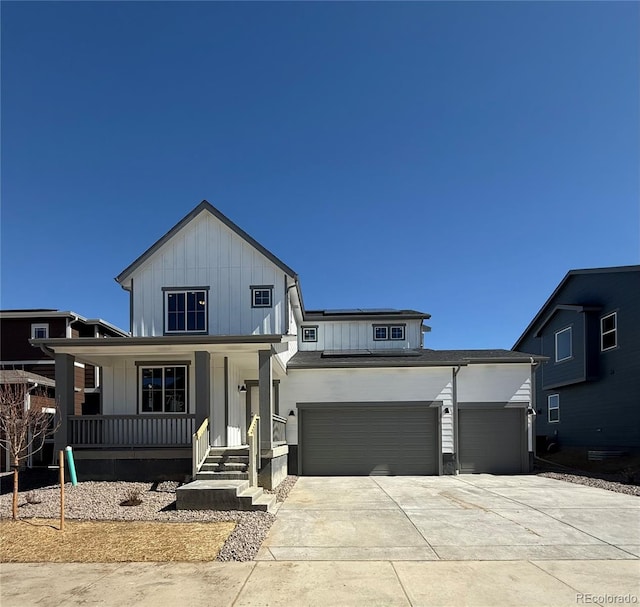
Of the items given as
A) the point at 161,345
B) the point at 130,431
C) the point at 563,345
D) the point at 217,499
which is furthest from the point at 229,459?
the point at 563,345

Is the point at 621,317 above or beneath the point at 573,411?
above

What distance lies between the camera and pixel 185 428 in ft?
42.5

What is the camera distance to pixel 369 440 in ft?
54.1

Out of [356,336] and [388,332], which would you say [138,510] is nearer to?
[356,336]

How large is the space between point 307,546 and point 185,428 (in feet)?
22.1

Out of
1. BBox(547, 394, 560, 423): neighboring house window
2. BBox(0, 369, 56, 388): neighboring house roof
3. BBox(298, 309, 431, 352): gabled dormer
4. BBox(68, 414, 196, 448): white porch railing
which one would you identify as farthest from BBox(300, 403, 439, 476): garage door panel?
BBox(547, 394, 560, 423): neighboring house window

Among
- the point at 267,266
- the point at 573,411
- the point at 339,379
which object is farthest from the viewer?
the point at 573,411

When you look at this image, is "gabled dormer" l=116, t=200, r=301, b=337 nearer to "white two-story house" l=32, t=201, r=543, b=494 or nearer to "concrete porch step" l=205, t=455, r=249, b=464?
"white two-story house" l=32, t=201, r=543, b=494

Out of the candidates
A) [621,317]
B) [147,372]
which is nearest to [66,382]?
[147,372]

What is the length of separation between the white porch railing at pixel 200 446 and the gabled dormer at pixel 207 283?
3889mm

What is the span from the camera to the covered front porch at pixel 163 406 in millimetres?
12172

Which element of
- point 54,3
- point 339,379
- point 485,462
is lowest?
point 485,462

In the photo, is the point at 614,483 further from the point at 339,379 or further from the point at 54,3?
the point at 54,3

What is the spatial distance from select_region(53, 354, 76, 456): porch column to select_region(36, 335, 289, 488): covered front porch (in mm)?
23
